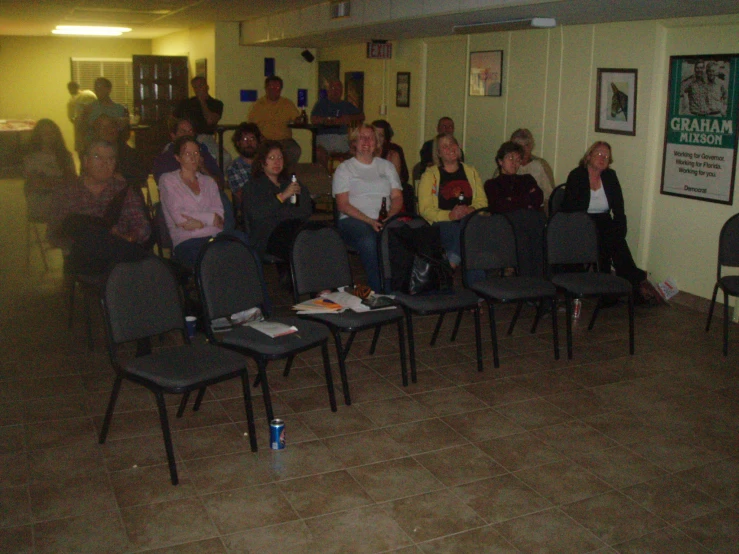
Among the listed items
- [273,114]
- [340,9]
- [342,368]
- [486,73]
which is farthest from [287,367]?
[273,114]

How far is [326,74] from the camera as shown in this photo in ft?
41.7

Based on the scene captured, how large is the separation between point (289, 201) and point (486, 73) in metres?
3.62

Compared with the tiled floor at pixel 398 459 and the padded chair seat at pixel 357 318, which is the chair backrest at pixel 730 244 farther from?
the padded chair seat at pixel 357 318

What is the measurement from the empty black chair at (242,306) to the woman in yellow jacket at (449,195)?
6.84 feet

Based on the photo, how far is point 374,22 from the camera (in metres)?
8.10

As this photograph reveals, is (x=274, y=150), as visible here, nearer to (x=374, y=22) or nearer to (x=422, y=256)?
(x=422, y=256)

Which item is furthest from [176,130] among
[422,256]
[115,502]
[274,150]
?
→ [115,502]

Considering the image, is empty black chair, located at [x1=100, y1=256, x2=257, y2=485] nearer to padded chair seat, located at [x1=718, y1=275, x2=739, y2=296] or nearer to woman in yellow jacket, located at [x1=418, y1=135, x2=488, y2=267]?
woman in yellow jacket, located at [x1=418, y1=135, x2=488, y2=267]

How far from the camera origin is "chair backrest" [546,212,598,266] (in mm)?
5484

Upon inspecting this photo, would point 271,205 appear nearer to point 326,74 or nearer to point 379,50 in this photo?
point 379,50

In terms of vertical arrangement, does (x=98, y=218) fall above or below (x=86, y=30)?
below

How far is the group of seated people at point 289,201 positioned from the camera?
5.23 metres

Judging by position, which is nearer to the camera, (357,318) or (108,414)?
(108,414)

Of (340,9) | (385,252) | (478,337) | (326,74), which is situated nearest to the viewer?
(478,337)
